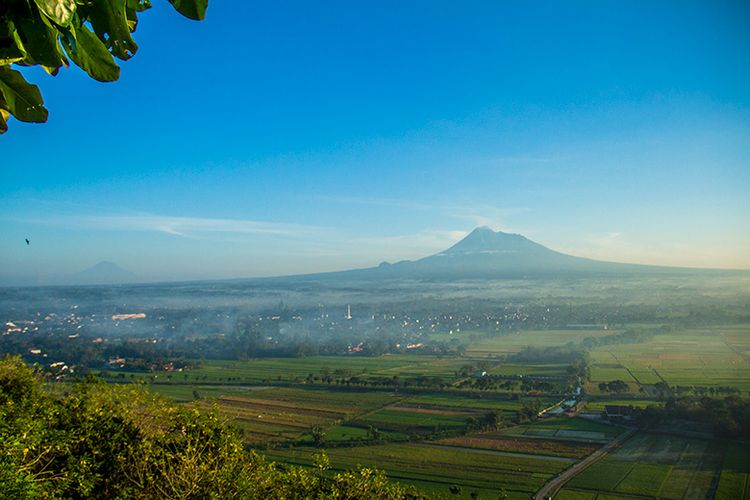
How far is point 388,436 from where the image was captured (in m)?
27.0

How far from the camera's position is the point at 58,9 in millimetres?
596

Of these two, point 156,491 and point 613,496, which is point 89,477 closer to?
point 156,491

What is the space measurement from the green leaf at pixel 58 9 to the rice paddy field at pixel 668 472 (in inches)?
860

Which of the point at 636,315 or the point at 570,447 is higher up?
the point at 636,315

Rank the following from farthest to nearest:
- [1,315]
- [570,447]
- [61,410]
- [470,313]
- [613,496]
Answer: [470,313], [1,315], [570,447], [613,496], [61,410]

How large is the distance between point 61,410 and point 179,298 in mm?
106489

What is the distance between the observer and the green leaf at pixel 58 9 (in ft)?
1.92

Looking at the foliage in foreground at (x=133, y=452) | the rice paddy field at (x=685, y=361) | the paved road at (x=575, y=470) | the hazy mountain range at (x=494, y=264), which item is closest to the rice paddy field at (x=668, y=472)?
the paved road at (x=575, y=470)

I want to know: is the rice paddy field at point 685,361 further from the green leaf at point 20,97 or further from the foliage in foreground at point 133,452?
the green leaf at point 20,97

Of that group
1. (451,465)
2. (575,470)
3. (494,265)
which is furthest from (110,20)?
(494,265)

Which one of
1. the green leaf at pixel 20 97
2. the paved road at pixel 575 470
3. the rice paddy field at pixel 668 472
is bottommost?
the paved road at pixel 575 470

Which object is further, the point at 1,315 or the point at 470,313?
the point at 470,313

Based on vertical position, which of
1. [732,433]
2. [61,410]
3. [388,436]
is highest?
[61,410]

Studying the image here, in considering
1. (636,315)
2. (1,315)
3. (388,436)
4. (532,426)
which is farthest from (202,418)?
(1,315)
